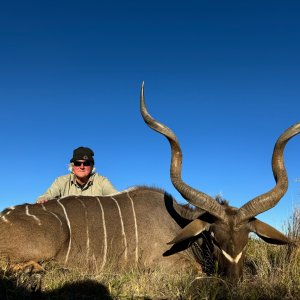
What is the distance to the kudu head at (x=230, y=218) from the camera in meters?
3.67

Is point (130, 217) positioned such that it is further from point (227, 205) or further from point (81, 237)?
point (227, 205)

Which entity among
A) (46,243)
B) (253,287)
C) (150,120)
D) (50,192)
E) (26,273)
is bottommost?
(253,287)

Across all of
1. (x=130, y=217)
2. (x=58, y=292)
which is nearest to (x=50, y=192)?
(x=130, y=217)

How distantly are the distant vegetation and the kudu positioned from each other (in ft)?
0.90

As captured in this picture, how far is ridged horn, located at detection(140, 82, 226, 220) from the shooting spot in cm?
395

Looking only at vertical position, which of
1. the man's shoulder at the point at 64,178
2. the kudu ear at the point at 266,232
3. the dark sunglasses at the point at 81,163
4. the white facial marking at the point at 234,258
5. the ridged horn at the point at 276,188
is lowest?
the white facial marking at the point at 234,258

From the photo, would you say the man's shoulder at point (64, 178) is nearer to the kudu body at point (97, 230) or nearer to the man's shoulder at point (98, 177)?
the man's shoulder at point (98, 177)

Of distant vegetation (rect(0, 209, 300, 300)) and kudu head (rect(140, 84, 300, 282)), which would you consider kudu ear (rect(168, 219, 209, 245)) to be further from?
distant vegetation (rect(0, 209, 300, 300))

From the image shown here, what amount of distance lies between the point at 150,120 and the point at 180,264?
138 centimetres

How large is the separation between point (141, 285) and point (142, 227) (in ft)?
4.19

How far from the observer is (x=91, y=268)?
4094 mm

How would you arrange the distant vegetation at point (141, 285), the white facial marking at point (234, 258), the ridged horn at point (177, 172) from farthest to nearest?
the ridged horn at point (177, 172)
the white facial marking at point (234, 258)
the distant vegetation at point (141, 285)

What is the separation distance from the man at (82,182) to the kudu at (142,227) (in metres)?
0.88

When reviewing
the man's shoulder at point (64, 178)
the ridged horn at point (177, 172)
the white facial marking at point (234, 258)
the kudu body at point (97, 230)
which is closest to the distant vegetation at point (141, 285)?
the white facial marking at point (234, 258)
